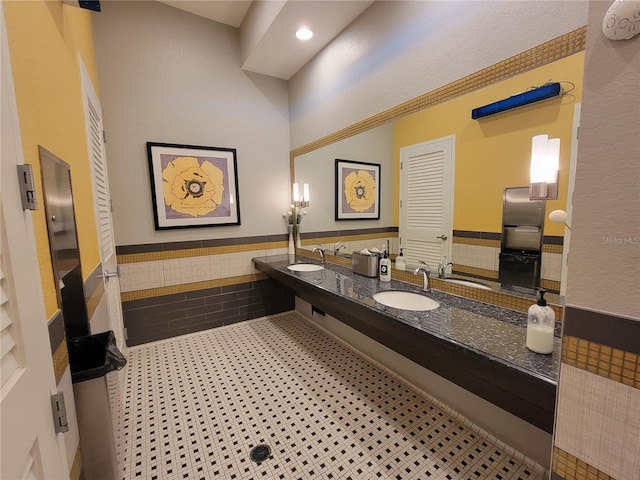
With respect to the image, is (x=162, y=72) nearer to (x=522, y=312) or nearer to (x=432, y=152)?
(x=432, y=152)

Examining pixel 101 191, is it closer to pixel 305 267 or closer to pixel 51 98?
pixel 51 98

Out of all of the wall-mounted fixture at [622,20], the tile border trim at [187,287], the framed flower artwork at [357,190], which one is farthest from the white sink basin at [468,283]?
the tile border trim at [187,287]

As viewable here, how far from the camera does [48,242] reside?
0.99m

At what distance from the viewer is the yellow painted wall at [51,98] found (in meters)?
0.88

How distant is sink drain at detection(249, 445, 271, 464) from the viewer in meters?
1.56

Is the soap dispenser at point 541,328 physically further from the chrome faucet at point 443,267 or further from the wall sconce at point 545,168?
the chrome faucet at point 443,267

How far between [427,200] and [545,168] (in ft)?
2.86

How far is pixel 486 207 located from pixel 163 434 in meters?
2.43

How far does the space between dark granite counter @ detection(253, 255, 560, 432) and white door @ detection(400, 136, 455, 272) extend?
1.01 ft

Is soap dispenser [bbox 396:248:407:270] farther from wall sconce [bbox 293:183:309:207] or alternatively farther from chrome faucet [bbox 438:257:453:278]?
wall sconce [bbox 293:183:309:207]

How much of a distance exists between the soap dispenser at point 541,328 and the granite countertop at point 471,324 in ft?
0.10

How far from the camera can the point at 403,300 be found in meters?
1.93

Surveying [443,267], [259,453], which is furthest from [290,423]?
[443,267]

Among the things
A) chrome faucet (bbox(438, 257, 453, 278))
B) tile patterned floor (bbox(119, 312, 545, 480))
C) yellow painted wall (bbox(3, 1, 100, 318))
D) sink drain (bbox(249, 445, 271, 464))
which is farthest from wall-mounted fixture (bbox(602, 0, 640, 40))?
sink drain (bbox(249, 445, 271, 464))
